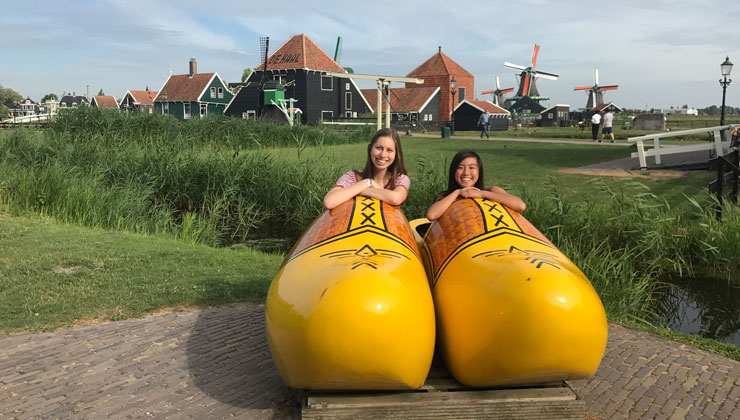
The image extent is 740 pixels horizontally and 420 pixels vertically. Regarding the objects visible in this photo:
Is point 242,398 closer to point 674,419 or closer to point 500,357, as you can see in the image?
point 500,357

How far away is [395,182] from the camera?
9.99ft

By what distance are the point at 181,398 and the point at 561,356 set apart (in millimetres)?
1550

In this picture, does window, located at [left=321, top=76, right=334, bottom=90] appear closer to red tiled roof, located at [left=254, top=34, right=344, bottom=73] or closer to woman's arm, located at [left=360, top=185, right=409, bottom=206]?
red tiled roof, located at [left=254, top=34, right=344, bottom=73]

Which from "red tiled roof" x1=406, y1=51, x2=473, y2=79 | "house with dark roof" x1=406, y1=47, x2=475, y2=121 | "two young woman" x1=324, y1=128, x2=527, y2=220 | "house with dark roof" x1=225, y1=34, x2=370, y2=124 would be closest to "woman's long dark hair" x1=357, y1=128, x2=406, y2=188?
"two young woman" x1=324, y1=128, x2=527, y2=220

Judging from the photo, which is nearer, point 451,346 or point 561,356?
point 561,356

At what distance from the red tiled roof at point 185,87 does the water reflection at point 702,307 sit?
112 feet

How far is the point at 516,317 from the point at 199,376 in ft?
4.97

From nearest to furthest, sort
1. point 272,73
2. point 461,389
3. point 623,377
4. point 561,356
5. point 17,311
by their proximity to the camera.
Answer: point 561,356 < point 461,389 < point 623,377 < point 17,311 < point 272,73

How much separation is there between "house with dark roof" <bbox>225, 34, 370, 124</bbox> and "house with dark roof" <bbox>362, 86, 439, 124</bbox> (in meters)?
2.06

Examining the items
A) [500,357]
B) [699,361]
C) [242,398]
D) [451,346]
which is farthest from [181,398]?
[699,361]

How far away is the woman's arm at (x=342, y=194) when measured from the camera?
8.87ft

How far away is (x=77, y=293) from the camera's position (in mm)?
3732

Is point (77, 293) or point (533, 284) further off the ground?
point (533, 284)

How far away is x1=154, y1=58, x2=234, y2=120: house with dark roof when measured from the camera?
118 ft
